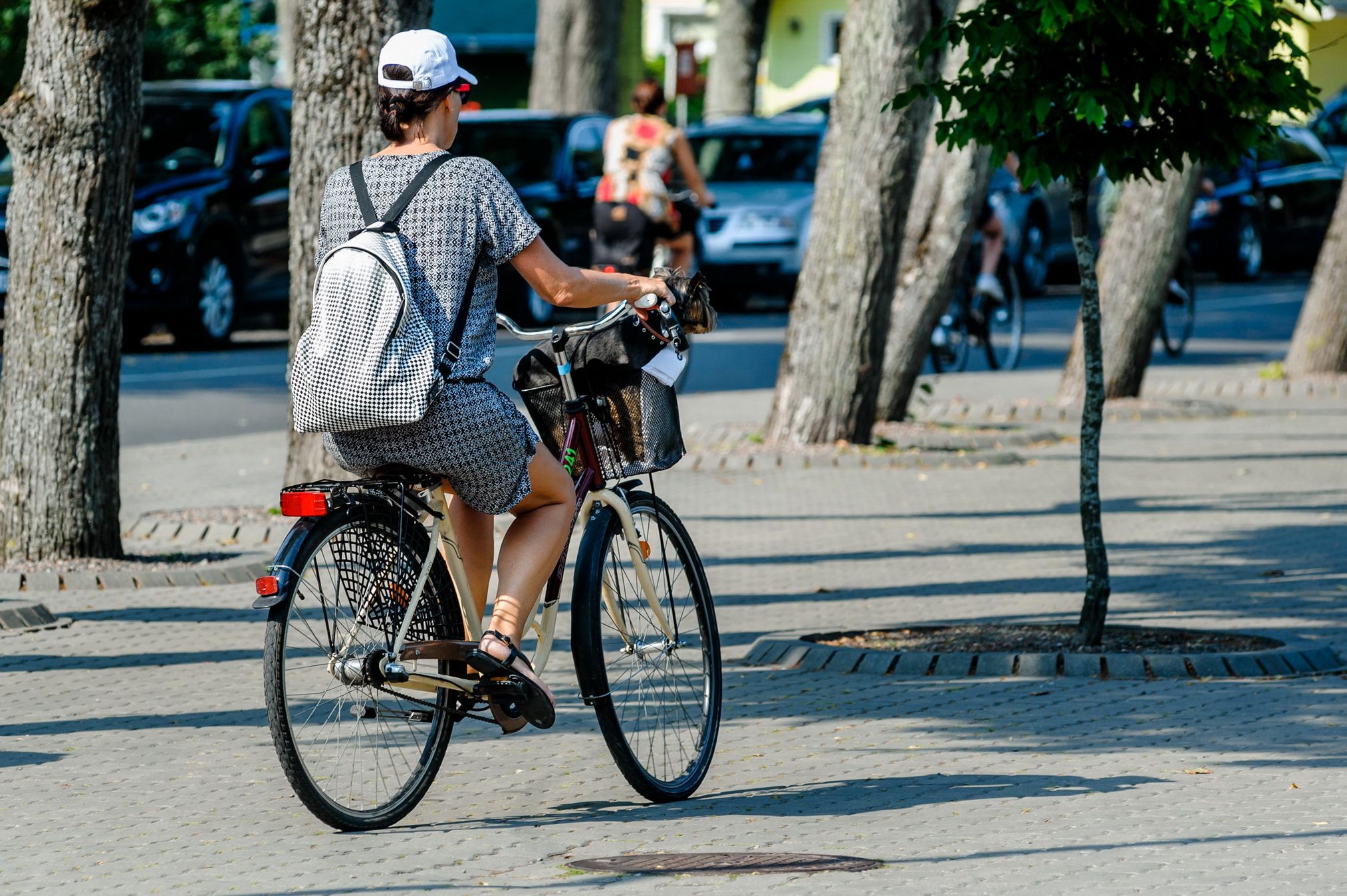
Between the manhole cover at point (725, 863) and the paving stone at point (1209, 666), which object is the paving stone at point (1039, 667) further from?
the manhole cover at point (725, 863)

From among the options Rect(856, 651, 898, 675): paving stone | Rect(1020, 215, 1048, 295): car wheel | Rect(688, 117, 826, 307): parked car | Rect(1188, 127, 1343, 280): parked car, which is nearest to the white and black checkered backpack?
Rect(856, 651, 898, 675): paving stone

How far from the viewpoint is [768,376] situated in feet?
56.3

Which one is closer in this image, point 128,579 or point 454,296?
point 454,296

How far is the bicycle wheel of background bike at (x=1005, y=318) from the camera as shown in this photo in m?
17.6

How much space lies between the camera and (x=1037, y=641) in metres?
7.42

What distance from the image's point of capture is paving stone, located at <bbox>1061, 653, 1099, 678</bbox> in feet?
22.7

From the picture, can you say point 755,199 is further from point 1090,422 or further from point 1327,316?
point 1090,422

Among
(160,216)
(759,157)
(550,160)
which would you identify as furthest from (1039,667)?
(759,157)

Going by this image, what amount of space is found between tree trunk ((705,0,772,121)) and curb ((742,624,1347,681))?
26444mm

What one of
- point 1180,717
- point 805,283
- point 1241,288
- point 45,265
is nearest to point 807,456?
point 805,283

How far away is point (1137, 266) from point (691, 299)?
9567 millimetres

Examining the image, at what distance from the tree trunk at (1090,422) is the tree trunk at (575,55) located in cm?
1970

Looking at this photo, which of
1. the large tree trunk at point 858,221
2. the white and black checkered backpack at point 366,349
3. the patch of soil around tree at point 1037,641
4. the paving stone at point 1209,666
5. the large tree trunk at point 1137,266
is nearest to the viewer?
the white and black checkered backpack at point 366,349

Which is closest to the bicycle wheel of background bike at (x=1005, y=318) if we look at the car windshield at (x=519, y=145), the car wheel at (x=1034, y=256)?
the car windshield at (x=519, y=145)
